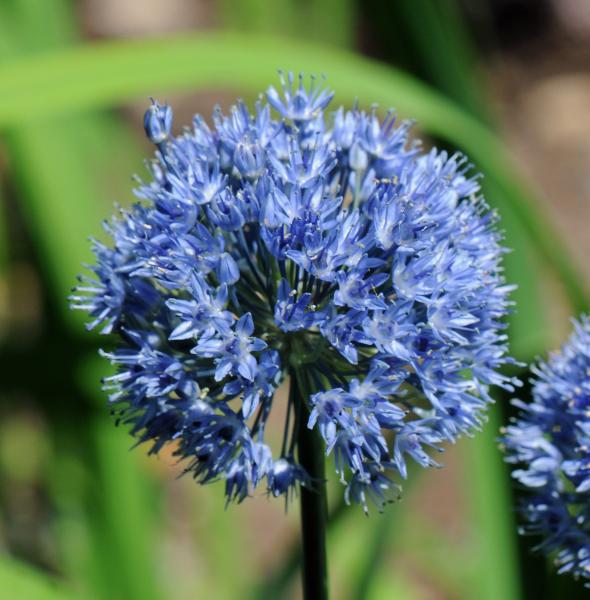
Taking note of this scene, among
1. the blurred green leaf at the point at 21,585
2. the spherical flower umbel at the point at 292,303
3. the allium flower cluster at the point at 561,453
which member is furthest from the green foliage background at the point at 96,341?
the spherical flower umbel at the point at 292,303

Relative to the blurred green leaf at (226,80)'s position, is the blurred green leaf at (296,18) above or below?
above

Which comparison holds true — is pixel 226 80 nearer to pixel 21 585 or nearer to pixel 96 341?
pixel 96 341

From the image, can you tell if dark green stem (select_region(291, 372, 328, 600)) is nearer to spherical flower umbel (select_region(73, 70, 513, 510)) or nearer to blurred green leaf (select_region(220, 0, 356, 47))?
spherical flower umbel (select_region(73, 70, 513, 510))

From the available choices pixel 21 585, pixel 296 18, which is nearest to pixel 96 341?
pixel 21 585

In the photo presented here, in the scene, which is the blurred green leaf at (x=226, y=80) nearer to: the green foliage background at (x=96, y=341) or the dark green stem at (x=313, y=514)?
the green foliage background at (x=96, y=341)

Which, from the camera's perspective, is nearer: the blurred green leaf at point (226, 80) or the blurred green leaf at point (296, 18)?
the blurred green leaf at point (226, 80)

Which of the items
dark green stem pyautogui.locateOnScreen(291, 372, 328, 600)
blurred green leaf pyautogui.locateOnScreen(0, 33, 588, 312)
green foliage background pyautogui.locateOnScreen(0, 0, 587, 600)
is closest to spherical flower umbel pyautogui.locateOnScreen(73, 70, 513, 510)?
dark green stem pyautogui.locateOnScreen(291, 372, 328, 600)
